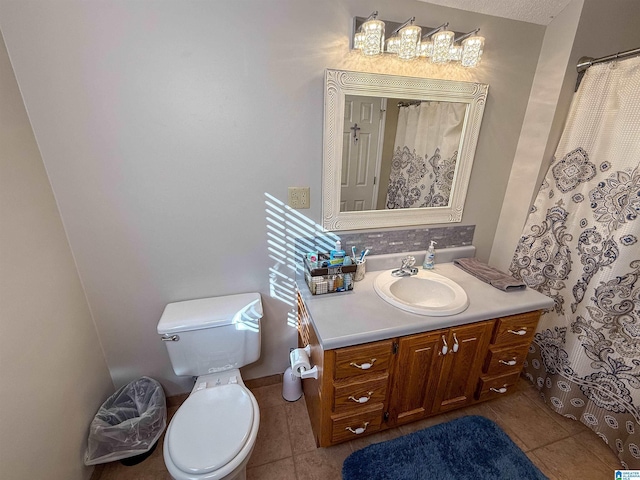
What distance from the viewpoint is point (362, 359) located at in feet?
3.62

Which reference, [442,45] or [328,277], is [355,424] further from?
[442,45]

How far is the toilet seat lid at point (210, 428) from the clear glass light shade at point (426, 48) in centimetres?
180

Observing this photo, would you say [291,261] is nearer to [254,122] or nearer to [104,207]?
[254,122]

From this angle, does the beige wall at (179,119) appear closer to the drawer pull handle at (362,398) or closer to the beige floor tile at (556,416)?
the drawer pull handle at (362,398)

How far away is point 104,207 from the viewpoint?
1.14 meters

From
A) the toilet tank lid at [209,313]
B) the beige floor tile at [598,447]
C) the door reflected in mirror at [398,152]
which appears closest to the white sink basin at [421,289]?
the door reflected in mirror at [398,152]

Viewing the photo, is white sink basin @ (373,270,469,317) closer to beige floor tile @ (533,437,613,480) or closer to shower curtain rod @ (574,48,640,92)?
beige floor tile @ (533,437,613,480)

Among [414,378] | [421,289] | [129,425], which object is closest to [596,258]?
[421,289]

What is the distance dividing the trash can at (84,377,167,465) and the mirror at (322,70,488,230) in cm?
130

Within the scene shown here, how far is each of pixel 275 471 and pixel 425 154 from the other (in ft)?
5.99

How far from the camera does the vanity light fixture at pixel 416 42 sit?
3.60 ft

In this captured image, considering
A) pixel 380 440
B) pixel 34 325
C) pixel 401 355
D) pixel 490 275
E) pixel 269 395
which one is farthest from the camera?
pixel 269 395

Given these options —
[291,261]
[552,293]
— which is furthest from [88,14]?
[552,293]

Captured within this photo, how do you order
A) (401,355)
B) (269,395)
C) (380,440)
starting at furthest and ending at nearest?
(269,395) < (380,440) < (401,355)
